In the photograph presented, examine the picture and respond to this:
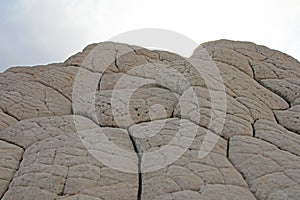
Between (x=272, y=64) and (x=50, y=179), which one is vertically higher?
(x=272, y=64)

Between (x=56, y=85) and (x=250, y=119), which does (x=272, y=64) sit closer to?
(x=250, y=119)

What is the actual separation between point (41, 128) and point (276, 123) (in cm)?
325

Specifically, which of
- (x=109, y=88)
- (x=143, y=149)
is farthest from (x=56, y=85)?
(x=143, y=149)

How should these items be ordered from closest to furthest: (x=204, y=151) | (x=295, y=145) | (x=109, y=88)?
(x=204, y=151), (x=295, y=145), (x=109, y=88)

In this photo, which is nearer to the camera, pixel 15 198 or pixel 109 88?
pixel 15 198

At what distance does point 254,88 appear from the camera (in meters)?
7.43

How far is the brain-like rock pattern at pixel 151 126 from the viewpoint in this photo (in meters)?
4.93

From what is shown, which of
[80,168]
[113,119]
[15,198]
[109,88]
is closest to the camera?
[15,198]

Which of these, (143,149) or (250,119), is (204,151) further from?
(250,119)

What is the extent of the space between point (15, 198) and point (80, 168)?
2.51 ft

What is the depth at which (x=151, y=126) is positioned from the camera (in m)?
6.02

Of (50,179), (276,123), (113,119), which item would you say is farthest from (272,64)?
(50,179)

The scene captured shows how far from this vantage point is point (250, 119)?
21.0ft

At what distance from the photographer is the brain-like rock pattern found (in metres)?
4.93
